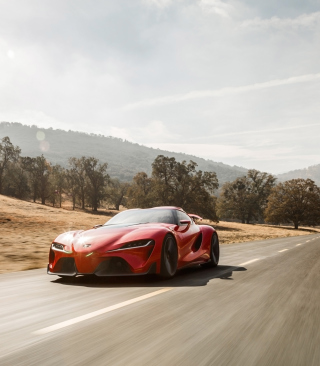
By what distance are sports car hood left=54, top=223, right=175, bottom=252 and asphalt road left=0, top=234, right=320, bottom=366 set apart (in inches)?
21.1

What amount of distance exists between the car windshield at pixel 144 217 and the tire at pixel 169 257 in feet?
2.19

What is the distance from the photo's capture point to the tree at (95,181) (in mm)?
75812

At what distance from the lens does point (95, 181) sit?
7588 cm

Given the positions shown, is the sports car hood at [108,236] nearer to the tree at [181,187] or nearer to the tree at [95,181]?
the tree at [181,187]

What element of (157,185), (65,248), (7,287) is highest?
(157,185)

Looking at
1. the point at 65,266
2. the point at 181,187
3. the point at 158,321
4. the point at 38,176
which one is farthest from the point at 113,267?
the point at 38,176

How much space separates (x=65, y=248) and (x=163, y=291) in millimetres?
1671

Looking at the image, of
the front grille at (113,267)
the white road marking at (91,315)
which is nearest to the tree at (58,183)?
the front grille at (113,267)

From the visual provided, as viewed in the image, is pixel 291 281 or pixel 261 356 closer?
pixel 261 356

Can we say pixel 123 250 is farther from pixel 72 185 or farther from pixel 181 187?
pixel 72 185

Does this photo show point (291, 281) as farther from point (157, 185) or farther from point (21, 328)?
point (157, 185)

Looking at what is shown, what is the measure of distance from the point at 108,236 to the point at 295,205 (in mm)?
75732

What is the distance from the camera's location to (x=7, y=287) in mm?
5512

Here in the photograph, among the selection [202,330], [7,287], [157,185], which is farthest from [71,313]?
[157,185]
